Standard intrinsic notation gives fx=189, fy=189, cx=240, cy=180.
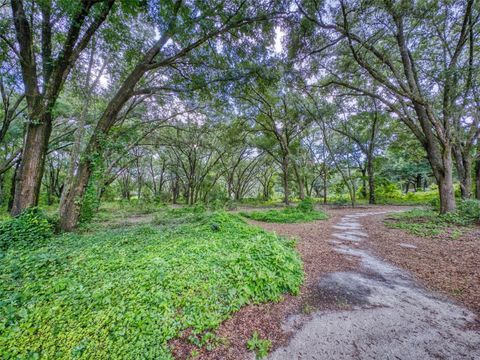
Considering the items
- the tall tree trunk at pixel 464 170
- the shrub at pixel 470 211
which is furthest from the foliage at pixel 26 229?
the tall tree trunk at pixel 464 170

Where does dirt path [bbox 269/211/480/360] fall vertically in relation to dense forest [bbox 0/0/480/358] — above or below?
below

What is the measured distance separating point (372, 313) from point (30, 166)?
7.87m

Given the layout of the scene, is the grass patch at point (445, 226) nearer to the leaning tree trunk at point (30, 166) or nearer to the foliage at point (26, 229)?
the foliage at point (26, 229)

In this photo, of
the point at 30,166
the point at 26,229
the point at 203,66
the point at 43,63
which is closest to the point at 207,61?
the point at 203,66

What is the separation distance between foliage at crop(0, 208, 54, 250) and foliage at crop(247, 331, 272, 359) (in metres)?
5.23

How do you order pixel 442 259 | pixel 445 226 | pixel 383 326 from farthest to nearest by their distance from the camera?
pixel 445 226 → pixel 442 259 → pixel 383 326

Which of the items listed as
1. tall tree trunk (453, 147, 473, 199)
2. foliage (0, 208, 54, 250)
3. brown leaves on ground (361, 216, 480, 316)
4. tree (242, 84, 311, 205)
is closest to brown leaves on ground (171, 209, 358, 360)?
brown leaves on ground (361, 216, 480, 316)

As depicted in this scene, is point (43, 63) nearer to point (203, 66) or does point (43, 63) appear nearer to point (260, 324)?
point (203, 66)

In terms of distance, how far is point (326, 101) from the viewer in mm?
13625

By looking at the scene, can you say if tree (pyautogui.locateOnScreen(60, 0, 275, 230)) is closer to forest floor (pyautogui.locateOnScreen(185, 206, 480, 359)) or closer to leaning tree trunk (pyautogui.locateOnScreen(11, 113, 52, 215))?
leaning tree trunk (pyautogui.locateOnScreen(11, 113, 52, 215))

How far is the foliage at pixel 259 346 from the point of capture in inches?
68.2

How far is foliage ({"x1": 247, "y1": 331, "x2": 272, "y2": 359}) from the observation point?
1731 mm

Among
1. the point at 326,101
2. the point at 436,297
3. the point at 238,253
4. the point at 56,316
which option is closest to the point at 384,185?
the point at 326,101

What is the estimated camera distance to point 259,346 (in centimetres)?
181
